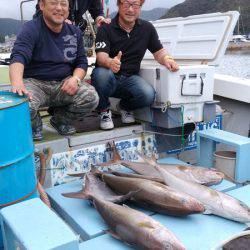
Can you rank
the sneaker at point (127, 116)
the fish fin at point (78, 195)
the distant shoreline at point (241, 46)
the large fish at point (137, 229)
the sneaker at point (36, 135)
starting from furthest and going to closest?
the distant shoreline at point (241, 46), the sneaker at point (127, 116), the sneaker at point (36, 135), the fish fin at point (78, 195), the large fish at point (137, 229)

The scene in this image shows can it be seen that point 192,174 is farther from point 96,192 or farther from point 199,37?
point 199,37

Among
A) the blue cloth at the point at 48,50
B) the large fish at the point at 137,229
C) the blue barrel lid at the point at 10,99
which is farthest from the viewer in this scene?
the blue cloth at the point at 48,50

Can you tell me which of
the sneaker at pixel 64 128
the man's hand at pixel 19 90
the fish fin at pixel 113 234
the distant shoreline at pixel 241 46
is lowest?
the fish fin at pixel 113 234

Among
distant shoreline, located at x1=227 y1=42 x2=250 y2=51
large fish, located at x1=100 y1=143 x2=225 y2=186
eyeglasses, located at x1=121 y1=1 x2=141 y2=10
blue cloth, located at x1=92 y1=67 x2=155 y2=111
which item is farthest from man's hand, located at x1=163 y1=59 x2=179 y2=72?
distant shoreline, located at x1=227 y1=42 x2=250 y2=51

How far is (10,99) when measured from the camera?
266 centimetres

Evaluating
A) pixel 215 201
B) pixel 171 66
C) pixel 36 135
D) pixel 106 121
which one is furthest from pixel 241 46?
pixel 215 201

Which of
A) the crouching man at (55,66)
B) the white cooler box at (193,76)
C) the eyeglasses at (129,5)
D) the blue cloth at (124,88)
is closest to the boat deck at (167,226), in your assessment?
the crouching man at (55,66)

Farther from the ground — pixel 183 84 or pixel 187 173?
pixel 183 84

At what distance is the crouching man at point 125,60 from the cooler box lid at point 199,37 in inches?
27.2

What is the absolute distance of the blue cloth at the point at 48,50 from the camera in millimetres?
3420

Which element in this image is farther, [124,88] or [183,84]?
[124,88]

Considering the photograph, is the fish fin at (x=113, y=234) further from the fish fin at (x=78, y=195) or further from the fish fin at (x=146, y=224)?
the fish fin at (x=78, y=195)

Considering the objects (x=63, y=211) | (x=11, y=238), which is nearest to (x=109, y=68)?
(x=63, y=211)

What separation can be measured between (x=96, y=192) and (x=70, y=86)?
107 centimetres
